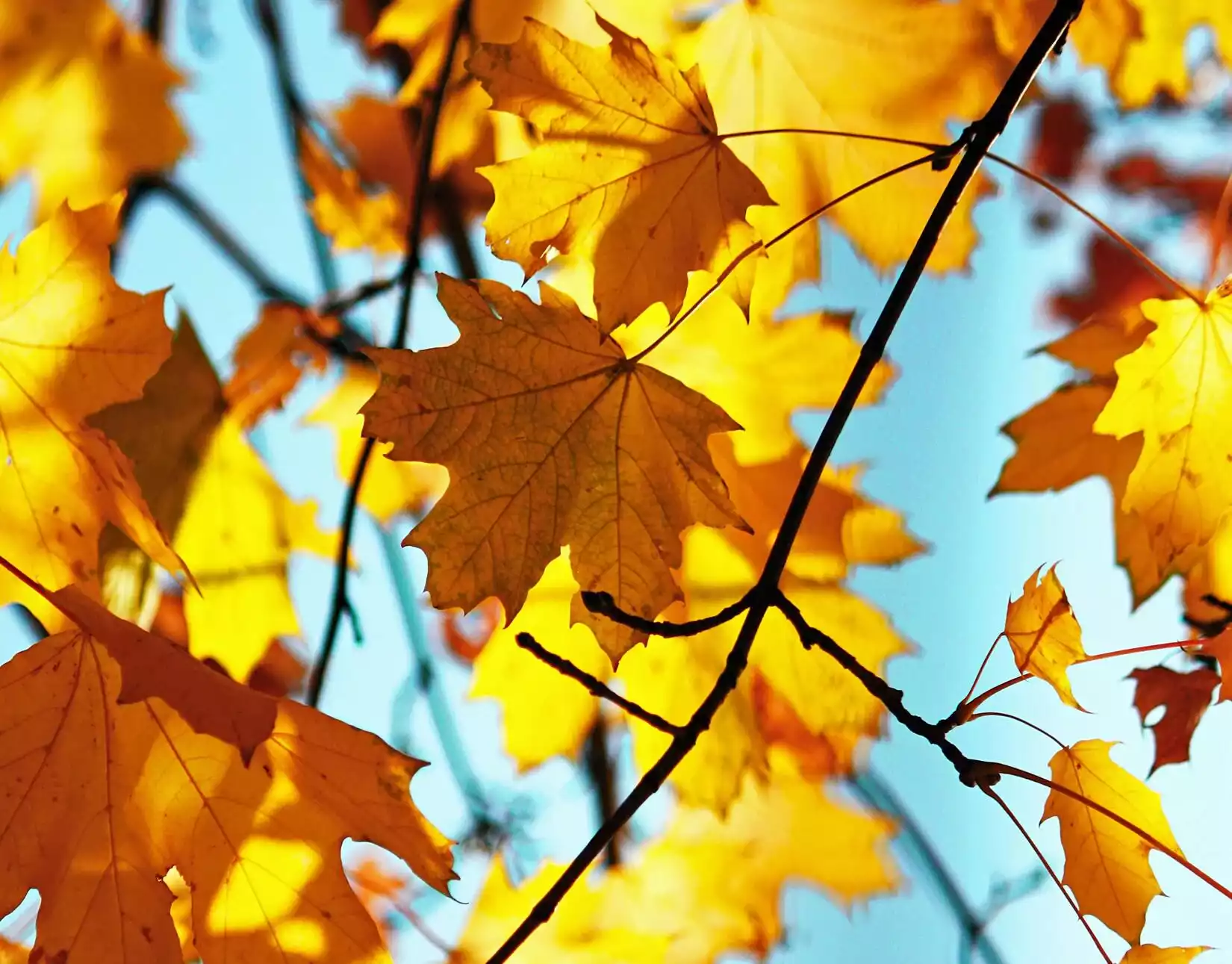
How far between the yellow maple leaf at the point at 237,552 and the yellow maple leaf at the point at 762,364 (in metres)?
0.57

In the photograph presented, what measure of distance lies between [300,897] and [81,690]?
9.2 inches

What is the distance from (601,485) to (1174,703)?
56 centimetres

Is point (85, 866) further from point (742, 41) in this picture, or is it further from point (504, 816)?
point (504, 816)

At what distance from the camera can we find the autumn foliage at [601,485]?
72 cm

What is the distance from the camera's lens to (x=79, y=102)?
1681 millimetres

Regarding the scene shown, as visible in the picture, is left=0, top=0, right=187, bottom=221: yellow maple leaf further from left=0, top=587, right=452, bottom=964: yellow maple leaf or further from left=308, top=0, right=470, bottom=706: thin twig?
left=0, top=587, right=452, bottom=964: yellow maple leaf

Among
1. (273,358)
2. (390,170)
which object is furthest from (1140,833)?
(390,170)

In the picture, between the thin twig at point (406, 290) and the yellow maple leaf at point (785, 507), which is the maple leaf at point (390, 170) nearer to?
the thin twig at point (406, 290)

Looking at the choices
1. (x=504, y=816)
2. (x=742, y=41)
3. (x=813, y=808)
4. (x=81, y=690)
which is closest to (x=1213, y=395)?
(x=742, y=41)

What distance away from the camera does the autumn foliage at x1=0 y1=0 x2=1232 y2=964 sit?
0.72m

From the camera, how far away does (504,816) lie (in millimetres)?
2488

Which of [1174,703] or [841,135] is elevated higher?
[841,135]

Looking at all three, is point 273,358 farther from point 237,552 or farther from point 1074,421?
point 1074,421

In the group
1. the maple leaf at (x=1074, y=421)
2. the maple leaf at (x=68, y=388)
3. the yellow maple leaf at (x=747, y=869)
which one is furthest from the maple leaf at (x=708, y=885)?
the maple leaf at (x=68, y=388)
